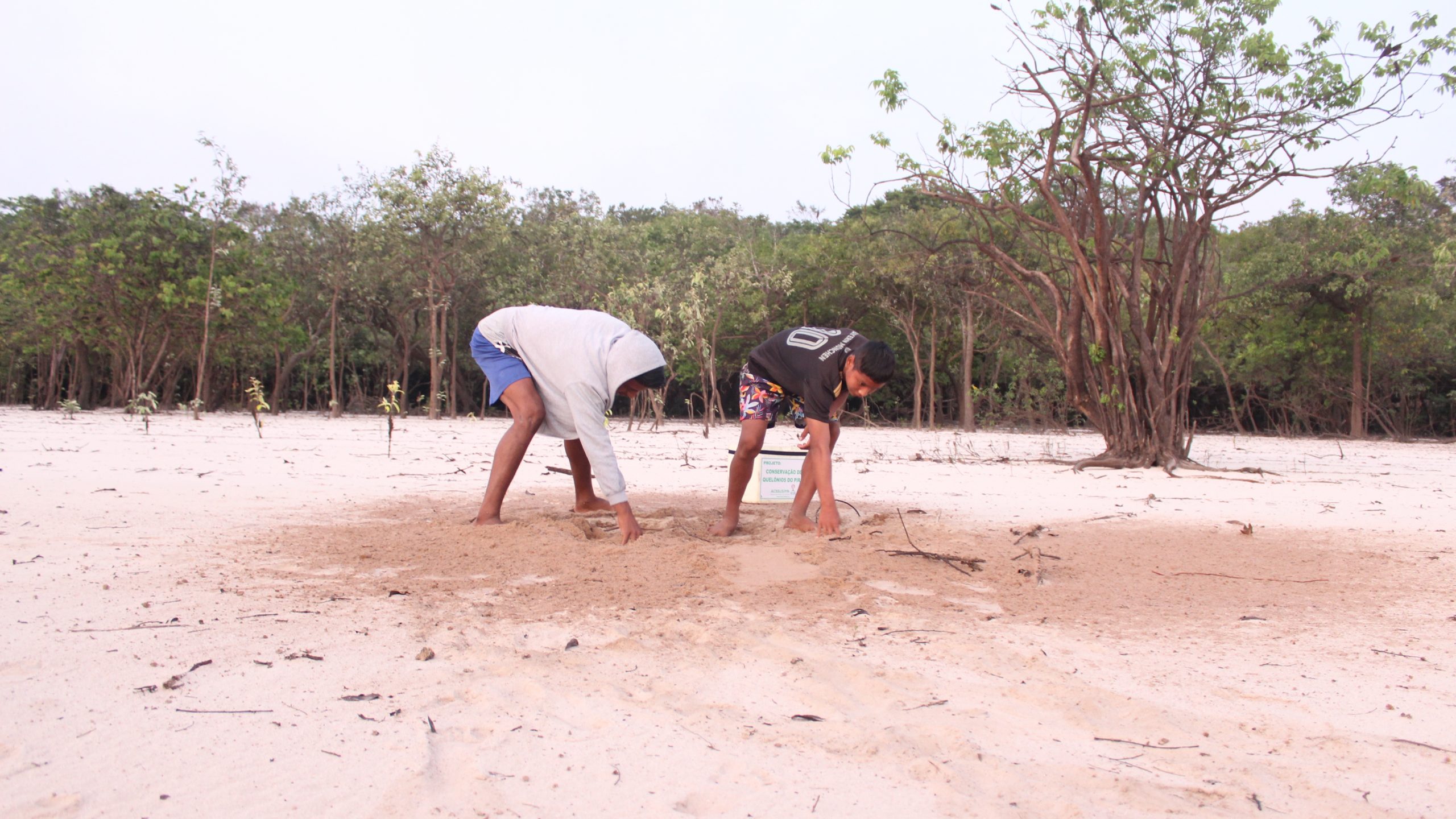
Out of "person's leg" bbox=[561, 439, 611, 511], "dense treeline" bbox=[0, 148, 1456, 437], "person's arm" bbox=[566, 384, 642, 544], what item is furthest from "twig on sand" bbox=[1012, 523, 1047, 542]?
"dense treeline" bbox=[0, 148, 1456, 437]

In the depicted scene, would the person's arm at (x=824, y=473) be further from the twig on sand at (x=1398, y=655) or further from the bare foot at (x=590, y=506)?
the twig on sand at (x=1398, y=655)

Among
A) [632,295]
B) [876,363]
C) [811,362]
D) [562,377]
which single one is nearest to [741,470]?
[811,362]

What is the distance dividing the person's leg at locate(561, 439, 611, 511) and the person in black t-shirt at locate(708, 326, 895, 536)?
0.71 m

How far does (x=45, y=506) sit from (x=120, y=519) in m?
0.55

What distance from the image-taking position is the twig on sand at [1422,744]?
6.15ft

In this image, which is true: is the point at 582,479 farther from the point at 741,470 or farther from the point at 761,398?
the point at 761,398

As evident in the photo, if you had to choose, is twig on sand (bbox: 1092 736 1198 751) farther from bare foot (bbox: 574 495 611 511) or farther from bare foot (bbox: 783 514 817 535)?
bare foot (bbox: 574 495 611 511)

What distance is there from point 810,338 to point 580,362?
1091mm

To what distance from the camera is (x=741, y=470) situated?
4.39 metres

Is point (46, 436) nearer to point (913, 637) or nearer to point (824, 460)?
point (824, 460)

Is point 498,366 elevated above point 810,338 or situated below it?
below

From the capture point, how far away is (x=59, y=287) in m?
18.8

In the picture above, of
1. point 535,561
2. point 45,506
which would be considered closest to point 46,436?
point 45,506

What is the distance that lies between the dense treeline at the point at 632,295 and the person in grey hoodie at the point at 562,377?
1110 centimetres
